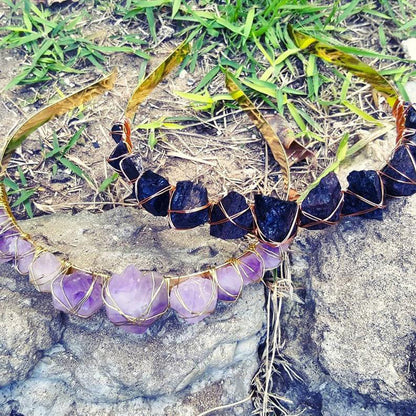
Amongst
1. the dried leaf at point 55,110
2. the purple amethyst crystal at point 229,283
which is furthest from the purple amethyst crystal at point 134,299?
the dried leaf at point 55,110

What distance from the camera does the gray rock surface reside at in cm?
211

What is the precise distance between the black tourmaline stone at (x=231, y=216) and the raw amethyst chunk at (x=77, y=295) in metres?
0.59

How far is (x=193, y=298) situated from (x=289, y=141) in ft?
3.24

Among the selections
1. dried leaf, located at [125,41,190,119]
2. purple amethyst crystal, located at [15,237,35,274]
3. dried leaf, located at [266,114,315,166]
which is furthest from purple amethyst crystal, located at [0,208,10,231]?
dried leaf, located at [266,114,315,166]

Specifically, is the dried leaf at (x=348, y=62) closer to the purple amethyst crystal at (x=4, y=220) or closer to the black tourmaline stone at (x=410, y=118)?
the black tourmaline stone at (x=410, y=118)

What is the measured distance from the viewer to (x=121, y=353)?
212 cm

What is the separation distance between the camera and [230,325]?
2.21m

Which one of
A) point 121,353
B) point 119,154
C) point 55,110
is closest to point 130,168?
point 119,154

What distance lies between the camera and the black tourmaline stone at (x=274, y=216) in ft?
6.58

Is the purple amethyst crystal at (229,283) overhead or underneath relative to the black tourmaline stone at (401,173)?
underneath

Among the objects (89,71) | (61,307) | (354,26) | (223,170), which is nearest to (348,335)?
(223,170)

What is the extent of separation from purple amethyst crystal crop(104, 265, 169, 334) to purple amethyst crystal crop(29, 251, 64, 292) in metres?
0.27

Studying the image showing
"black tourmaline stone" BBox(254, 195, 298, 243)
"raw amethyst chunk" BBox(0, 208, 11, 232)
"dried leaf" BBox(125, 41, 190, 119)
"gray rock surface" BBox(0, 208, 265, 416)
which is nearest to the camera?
"black tourmaline stone" BBox(254, 195, 298, 243)

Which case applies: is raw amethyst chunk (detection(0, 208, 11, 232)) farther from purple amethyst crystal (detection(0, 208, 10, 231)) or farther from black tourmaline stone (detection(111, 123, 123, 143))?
black tourmaline stone (detection(111, 123, 123, 143))
